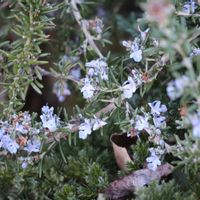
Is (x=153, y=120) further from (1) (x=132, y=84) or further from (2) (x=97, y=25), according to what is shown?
(2) (x=97, y=25)

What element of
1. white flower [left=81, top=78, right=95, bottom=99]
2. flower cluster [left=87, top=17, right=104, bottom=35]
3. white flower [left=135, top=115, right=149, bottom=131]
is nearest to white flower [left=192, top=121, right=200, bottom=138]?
white flower [left=135, top=115, right=149, bottom=131]

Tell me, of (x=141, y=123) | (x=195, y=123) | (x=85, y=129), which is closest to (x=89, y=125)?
(x=85, y=129)

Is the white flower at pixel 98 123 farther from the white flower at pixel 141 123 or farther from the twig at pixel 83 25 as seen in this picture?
the twig at pixel 83 25

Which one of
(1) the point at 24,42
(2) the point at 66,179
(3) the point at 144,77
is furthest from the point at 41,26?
(2) the point at 66,179

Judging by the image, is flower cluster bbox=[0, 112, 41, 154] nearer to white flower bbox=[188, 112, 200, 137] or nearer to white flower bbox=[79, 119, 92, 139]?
white flower bbox=[79, 119, 92, 139]

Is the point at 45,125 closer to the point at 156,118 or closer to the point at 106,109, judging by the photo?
the point at 106,109

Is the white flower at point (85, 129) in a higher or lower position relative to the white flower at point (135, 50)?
lower

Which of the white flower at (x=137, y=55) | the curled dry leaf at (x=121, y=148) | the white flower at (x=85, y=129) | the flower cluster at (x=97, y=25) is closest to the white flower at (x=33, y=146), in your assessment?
the white flower at (x=85, y=129)
